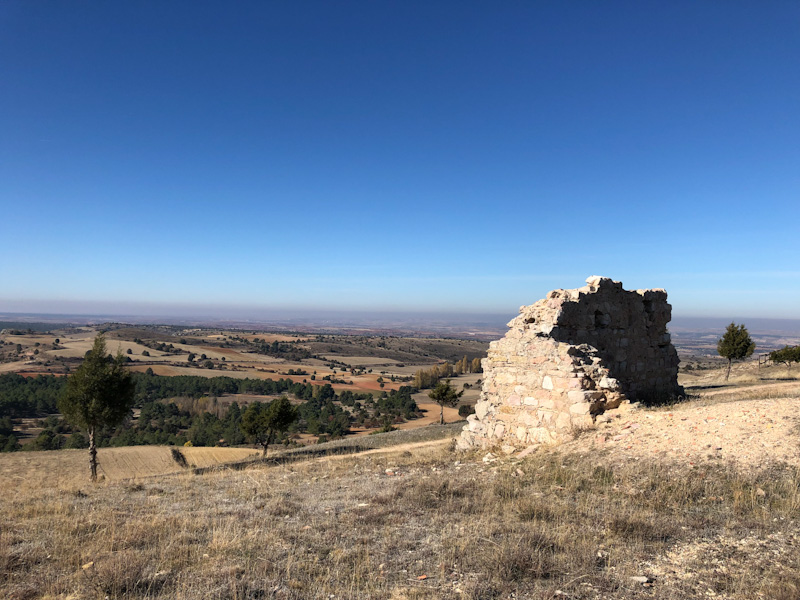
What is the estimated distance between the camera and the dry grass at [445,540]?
3.90 meters

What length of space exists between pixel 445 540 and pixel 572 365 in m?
6.98

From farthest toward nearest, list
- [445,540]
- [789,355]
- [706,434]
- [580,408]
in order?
[789,355], [580,408], [706,434], [445,540]

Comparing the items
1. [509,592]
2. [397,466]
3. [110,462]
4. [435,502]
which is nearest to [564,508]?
[435,502]

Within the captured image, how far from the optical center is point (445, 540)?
16.3 feet

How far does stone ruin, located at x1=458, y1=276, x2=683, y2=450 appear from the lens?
10.6 meters

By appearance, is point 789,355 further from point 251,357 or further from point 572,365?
point 251,357

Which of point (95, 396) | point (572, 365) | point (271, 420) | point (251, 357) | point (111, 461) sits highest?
point (572, 365)

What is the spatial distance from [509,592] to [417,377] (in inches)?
3784

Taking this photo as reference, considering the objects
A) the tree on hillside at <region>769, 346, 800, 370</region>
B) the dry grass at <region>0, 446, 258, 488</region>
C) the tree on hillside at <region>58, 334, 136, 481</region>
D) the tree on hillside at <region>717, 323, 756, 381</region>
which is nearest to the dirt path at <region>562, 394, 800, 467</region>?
the tree on hillside at <region>58, 334, 136, 481</region>

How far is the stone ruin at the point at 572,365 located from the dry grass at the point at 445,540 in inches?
113

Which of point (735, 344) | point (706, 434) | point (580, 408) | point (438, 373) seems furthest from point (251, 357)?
point (706, 434)

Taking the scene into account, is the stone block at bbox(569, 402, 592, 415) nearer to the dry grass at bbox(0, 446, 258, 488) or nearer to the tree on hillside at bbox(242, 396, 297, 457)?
the dry grass at bbox(0, 446, 258, 488)

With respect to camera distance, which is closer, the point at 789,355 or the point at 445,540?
the point at 445,540

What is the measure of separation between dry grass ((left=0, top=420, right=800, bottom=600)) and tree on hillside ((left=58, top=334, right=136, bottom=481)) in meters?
15.2
